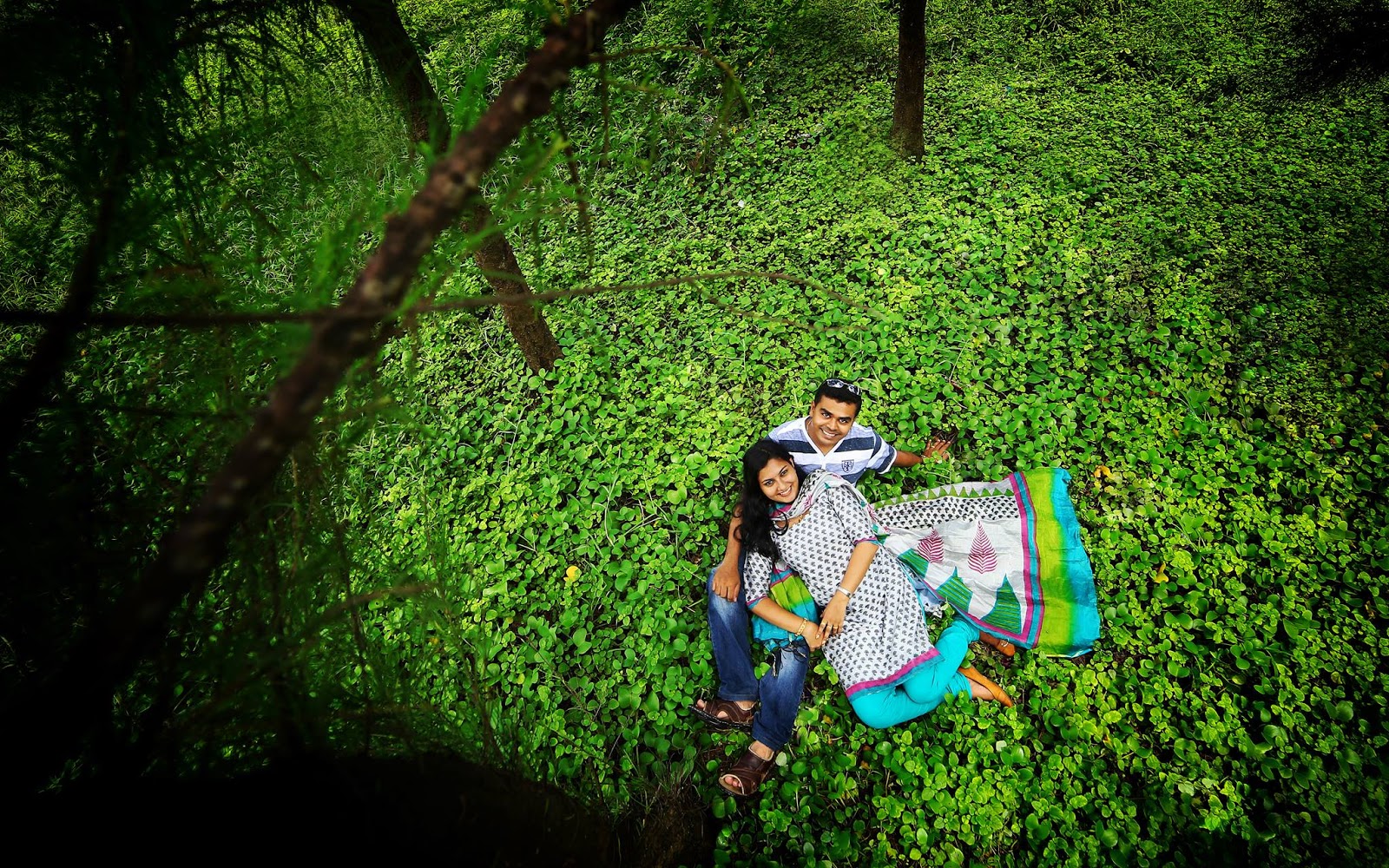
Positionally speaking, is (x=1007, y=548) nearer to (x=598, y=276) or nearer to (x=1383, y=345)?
(x=1383, y=345)

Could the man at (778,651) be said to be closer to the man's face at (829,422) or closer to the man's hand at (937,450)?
the man's face at (829,422)

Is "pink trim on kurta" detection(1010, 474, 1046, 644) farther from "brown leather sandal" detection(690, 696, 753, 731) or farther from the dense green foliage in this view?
"brown leather sandal" detection(690, 696, 753, 731)

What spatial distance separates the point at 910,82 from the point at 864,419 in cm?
359

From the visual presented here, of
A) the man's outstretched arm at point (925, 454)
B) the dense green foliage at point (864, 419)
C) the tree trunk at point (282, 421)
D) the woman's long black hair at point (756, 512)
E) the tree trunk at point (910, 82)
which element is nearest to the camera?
the tree trunk at point (282, 421)

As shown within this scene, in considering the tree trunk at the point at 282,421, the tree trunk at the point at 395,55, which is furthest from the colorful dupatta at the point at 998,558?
the tree trunk at the point at 395,55

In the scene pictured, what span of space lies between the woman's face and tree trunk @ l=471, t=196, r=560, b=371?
206 centimetres

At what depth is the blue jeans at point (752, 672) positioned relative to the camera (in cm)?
301

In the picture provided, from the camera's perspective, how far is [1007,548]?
3287 millimetres

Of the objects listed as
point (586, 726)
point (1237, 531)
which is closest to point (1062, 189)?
point (1237, 531)

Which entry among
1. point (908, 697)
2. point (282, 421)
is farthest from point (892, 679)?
point (282, 421)

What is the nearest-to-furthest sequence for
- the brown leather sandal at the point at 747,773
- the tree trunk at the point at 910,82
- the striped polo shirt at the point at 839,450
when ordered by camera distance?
the brown leather sandal at the point at 747,773
the striped polo shirt at the point at 839,450
the tree trunk at the point at 910,82

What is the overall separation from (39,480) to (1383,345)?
710cm

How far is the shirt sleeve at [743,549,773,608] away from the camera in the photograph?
317 cm

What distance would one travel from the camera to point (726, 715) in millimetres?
3172
